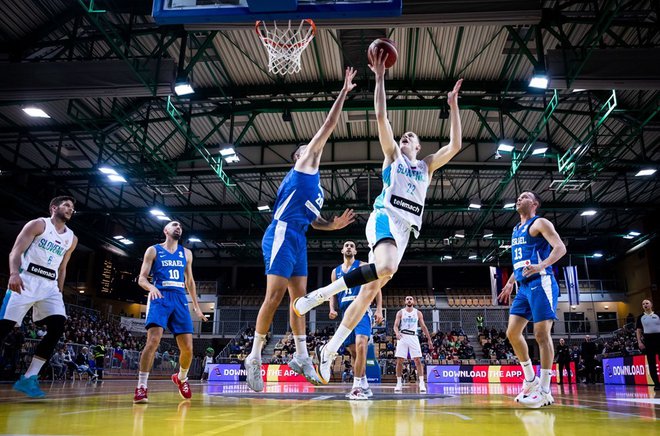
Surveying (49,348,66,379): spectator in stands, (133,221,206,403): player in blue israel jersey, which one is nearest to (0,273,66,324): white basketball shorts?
(133,221,206,403): player in blue israel jersey

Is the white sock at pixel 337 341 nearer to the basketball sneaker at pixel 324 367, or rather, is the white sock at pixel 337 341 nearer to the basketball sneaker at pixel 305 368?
the basketball sneaker at pixel 324 367

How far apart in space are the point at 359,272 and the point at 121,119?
1455 centimetres

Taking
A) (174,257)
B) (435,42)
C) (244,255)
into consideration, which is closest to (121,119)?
(435,42)

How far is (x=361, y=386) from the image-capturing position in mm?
6809

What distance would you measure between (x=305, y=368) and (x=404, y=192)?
2001mm

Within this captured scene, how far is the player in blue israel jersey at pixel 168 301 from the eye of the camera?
5646 millimetres

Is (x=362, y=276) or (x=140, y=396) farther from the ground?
(x=362, y=276)

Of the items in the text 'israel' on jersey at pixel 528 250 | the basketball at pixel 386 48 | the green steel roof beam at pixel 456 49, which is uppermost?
the green steel roof beam at pixel 456 49

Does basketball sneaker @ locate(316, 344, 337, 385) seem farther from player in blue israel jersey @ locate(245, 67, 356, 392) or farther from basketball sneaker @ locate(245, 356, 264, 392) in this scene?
basketball sneaker @ locate(245, 356, 264, 392)

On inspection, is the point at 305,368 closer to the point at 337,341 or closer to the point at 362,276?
the point at 337,341

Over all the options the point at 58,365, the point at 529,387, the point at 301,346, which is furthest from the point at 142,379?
the point at 58,365

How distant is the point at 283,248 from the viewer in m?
4.64

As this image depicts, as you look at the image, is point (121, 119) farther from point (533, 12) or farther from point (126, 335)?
point (126, 335)

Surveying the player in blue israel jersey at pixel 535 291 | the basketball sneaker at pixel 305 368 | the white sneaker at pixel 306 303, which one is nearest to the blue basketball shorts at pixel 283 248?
the white sneaker at pixel 306 303
